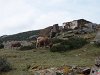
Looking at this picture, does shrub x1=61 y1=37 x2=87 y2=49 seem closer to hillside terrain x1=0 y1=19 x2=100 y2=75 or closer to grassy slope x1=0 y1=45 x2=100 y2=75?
hillside terrain x1=0 y1=19 x2=100 y2=75

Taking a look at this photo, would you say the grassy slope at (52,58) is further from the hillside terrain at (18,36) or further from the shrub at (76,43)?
the hillside terrain at (18,36)

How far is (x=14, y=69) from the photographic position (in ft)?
83.9

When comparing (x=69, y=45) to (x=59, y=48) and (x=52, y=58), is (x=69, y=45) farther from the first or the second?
(x=52, y=58)

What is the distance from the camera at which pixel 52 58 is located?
31.4m

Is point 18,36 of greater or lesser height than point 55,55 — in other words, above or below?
above

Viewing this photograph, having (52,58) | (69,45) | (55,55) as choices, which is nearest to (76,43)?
(69,45)

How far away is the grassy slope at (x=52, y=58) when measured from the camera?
85.9ft

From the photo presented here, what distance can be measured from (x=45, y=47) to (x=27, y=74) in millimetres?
18547

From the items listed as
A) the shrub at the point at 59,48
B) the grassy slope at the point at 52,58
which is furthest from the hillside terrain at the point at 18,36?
the grassy slope at the point at 52,58

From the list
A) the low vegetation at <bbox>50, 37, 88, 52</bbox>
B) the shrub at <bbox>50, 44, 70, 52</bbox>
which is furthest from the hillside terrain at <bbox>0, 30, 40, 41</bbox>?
the shrub at <bbox>50, 44, 70, 52</bbox>

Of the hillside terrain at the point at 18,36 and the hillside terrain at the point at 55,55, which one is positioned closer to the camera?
the hillside terrain at the point at 55,55

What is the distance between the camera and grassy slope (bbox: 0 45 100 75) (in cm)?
2619

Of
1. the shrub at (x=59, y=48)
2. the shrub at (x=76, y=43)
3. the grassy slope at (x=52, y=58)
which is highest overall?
the shrub at (x=76, y=43)

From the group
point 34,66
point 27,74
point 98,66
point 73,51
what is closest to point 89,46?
point 73,51
